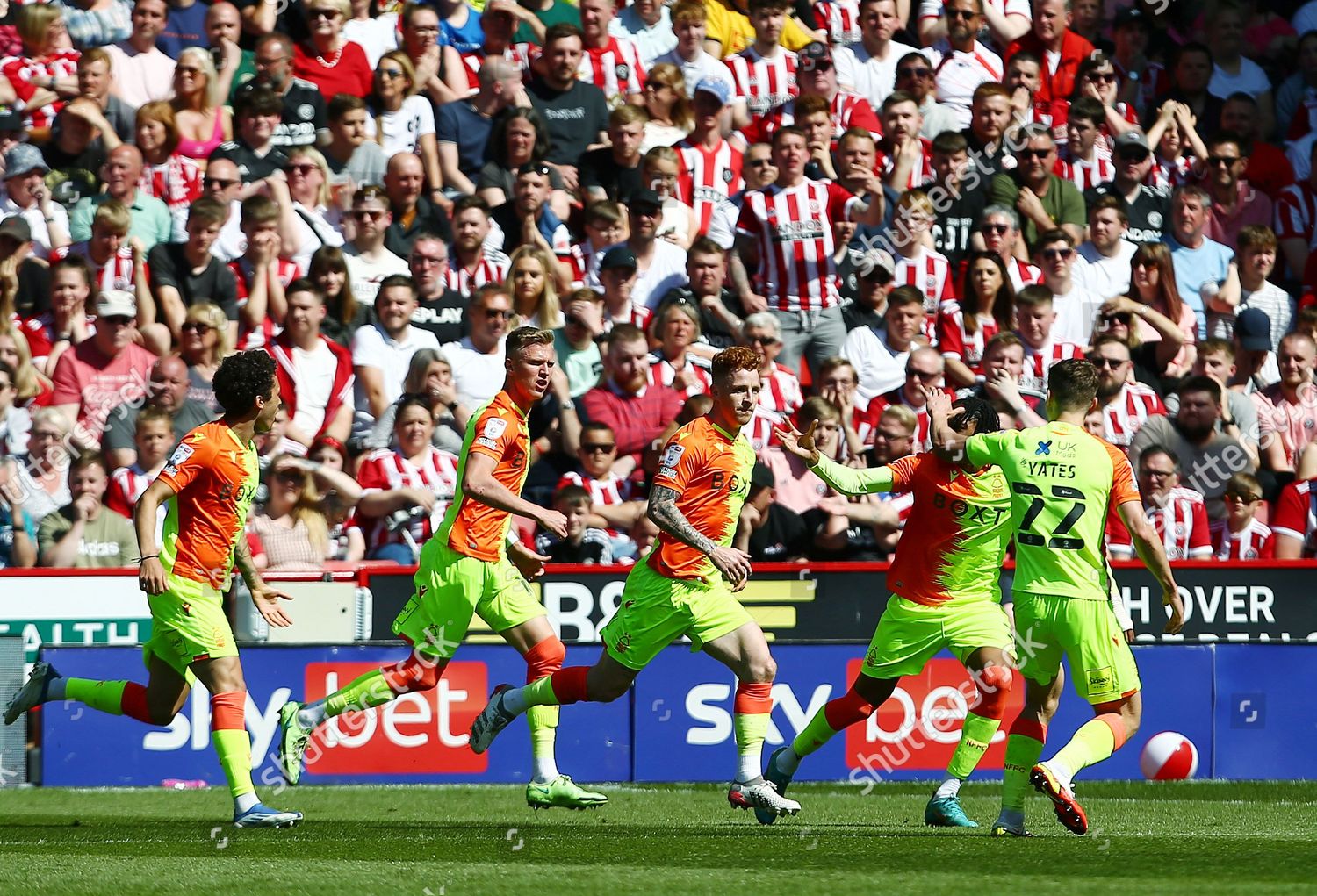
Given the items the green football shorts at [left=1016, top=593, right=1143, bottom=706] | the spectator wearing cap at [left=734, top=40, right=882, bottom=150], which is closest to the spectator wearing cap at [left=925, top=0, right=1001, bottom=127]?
the spectator wearing cap at [left=734, top=40, right=882, bottom=150]


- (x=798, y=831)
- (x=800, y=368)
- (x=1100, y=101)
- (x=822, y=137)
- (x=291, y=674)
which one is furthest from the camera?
(x=1100, y=101)

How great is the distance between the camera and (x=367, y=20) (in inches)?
617

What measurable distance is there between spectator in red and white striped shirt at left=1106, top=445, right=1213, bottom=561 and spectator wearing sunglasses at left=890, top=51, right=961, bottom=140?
4262 millimetres

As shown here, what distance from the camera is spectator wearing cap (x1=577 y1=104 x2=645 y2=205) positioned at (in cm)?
1498

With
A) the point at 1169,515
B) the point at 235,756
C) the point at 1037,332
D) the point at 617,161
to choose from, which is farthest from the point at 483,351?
the point at 235,756

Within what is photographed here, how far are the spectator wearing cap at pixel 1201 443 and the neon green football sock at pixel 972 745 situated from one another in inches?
200

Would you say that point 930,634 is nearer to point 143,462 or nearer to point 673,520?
point 673,520

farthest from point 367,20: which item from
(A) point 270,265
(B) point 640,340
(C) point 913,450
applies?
(C) point 913,450

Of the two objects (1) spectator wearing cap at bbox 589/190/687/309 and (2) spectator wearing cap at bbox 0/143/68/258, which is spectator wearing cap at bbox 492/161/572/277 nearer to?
(1) spectator wearing cap at bbox 589/190/687/309

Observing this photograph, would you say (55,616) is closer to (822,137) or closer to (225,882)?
(225,882)

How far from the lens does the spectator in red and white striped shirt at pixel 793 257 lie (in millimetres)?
14383

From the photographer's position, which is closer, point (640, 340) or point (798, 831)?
point (798, 831)

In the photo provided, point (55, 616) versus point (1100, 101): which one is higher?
point (1100, 101)

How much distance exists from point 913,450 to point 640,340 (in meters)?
2.02
